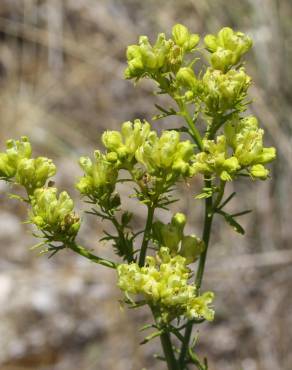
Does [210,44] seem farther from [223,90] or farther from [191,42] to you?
[223,90]

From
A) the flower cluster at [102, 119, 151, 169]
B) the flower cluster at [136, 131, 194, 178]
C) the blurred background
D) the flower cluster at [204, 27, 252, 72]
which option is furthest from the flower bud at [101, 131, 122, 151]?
the blurred background

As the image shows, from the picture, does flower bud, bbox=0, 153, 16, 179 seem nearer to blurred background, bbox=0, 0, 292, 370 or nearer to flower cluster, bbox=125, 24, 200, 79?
flower cluster, bbox=125, 24, 200, 79

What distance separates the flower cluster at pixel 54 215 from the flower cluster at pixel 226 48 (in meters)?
0.73

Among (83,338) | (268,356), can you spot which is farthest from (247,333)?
(83,338)

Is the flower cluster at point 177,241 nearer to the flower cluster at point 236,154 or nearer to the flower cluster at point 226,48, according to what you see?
the flower cluster at point 236,154

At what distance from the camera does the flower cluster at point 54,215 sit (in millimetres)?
2361

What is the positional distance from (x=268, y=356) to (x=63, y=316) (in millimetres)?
2069

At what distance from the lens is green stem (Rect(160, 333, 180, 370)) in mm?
2453

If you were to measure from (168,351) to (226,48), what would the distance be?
1.14 meters

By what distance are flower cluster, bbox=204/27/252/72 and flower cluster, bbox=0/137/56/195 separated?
2.36 ft

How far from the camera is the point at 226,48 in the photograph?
2.51m

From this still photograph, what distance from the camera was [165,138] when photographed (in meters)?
2.23

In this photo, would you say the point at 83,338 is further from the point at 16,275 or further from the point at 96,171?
the point at 96,171

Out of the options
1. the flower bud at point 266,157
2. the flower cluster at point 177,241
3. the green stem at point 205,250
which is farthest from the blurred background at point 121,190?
the flower bud at point 266,157
